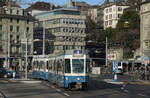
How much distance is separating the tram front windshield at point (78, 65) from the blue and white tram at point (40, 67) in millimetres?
9508

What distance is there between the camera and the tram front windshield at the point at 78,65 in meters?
24.7

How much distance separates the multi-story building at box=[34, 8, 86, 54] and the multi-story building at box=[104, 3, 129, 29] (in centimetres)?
1821

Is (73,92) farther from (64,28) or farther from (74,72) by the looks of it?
(64,28)

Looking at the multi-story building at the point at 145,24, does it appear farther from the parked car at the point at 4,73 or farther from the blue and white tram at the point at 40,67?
the blue and white tram at the point at 40,67

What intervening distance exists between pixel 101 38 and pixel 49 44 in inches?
599

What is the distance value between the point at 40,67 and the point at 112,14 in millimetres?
79758

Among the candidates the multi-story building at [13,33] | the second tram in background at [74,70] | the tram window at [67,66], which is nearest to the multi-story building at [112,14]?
the multi-story building at [13,33]

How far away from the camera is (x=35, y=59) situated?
1633 inches

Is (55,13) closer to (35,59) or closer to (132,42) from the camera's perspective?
(132,42)

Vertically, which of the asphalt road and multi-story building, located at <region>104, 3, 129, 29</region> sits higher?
multi-story building, located at <region>104, 3, 129, 29</region>

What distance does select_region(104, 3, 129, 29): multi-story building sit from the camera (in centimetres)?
11300

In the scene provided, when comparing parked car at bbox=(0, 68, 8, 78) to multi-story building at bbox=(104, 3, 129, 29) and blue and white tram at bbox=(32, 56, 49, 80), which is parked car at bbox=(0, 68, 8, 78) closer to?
blue and white tram at bbox=(32, 56, 49, 80)

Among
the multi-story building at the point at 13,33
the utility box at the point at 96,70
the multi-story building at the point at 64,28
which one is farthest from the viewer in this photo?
the multi-story building at the point at 64,28

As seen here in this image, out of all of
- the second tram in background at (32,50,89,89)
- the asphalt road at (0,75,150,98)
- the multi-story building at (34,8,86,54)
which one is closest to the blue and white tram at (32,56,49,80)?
the asphalt road at (0,75,150,98)
